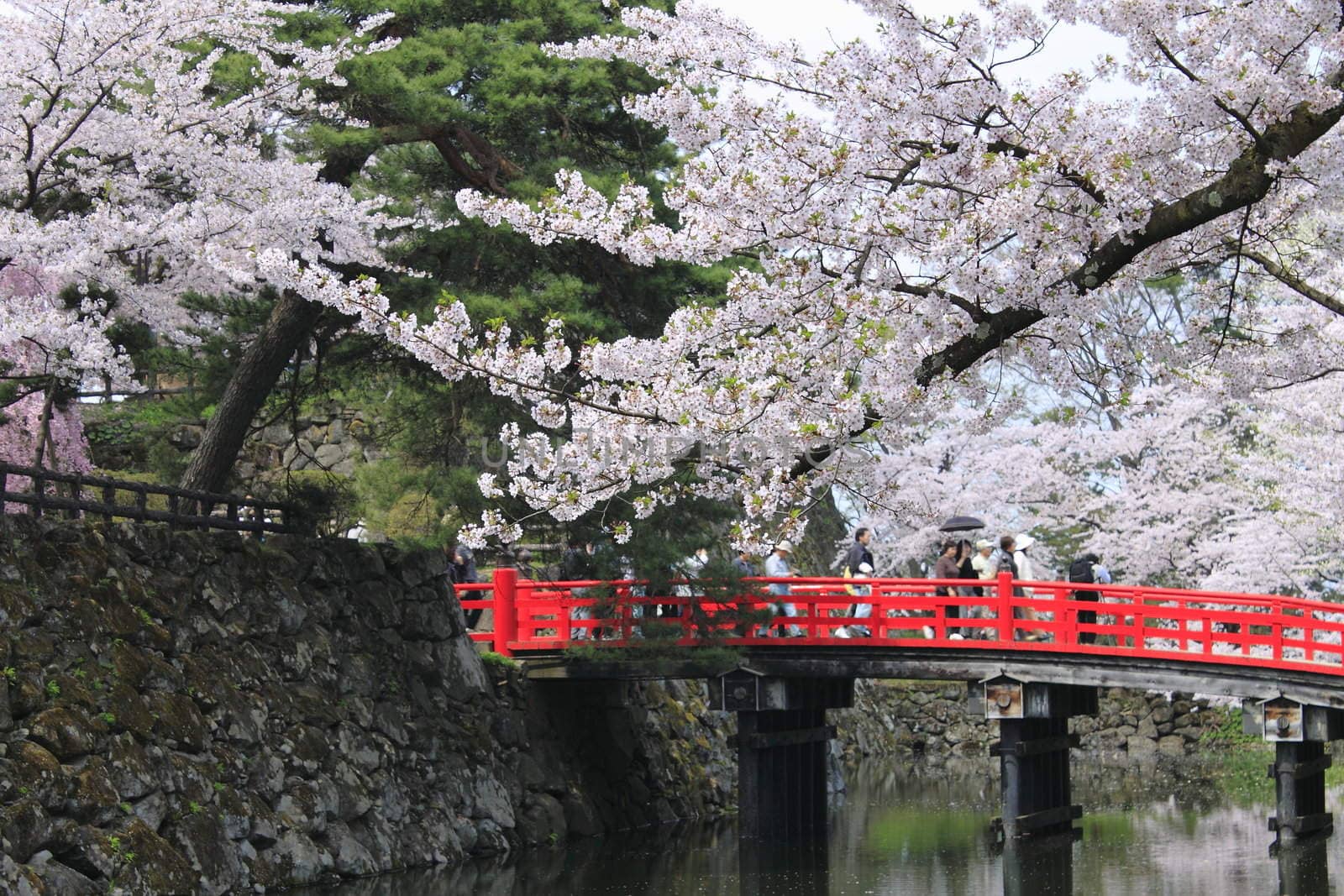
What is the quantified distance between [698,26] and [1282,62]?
9.74ft

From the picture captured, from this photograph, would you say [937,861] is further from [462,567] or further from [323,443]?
[323,443]

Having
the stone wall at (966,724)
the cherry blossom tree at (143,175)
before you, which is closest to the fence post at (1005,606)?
the cherry blossom tree at (143,175)

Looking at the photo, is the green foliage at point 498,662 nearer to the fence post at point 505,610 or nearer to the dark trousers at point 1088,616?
the fence post at point 505,610

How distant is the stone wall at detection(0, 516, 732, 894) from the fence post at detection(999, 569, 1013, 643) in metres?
4.78

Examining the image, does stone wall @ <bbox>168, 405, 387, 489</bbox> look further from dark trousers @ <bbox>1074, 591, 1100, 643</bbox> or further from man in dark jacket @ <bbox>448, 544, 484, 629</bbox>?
dark trousers @ <bbox>1074, 591, 1100, 643</bbox>

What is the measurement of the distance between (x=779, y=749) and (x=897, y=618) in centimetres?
277

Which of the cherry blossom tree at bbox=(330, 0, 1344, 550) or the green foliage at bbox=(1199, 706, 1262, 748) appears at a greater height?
the cherry blossom tree at bbox=(330, 0, 1344, 550)

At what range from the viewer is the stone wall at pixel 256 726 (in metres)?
10.9

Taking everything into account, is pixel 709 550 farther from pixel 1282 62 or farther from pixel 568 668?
pixel 1282 62

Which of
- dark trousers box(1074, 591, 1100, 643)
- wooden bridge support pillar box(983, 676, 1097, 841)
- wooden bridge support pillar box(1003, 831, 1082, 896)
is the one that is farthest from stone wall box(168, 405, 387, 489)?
wooden bridge support pillar box(1003, 831, 1082, 896)

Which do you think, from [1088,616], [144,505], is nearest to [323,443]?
[1088,616]

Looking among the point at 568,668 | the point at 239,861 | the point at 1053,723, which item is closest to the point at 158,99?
the point at 239,861

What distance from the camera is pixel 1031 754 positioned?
16141mm

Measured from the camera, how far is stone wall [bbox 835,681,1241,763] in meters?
25.9
